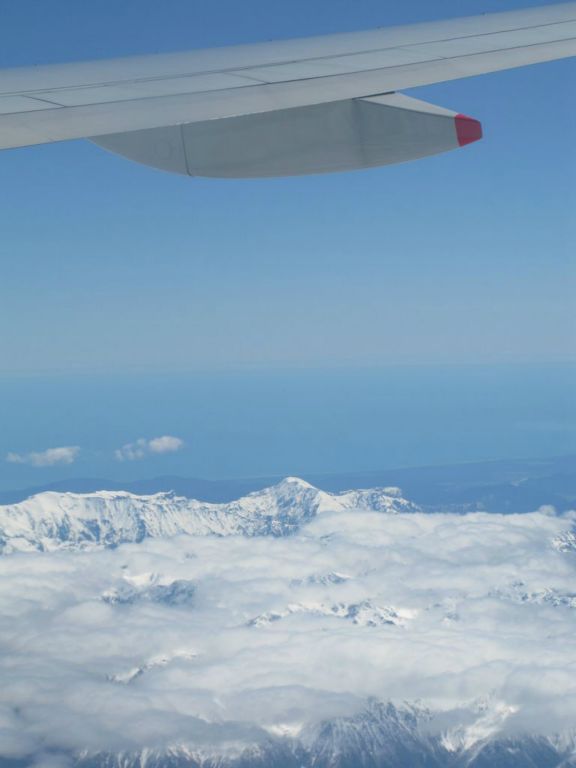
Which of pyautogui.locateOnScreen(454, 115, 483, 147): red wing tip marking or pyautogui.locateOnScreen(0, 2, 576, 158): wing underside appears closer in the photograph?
pyautogui.locateOnScreen(0, 2, 576, 158): wing underside

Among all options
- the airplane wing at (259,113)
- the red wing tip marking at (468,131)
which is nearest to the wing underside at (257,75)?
the airplane wing at (259,113)

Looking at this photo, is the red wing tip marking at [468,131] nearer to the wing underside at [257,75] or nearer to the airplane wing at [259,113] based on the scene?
the airplane wing at [259,113]

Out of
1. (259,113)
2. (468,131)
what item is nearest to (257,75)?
(259,113)

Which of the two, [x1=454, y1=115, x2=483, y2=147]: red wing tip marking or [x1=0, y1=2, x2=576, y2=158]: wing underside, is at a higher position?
[x1=0, y1=2, x2=576, y2=158]: wing underside

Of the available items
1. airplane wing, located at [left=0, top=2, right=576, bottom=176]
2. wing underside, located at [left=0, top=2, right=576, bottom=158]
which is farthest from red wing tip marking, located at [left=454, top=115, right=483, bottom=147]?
wing underside, located at [left=0, top=2, right=576, bottom=158]

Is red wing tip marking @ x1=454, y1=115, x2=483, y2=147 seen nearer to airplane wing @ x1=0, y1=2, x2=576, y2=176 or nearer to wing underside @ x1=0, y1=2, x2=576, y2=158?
airplane wing @ x1=0, y1=2, x2=576, y2=176
